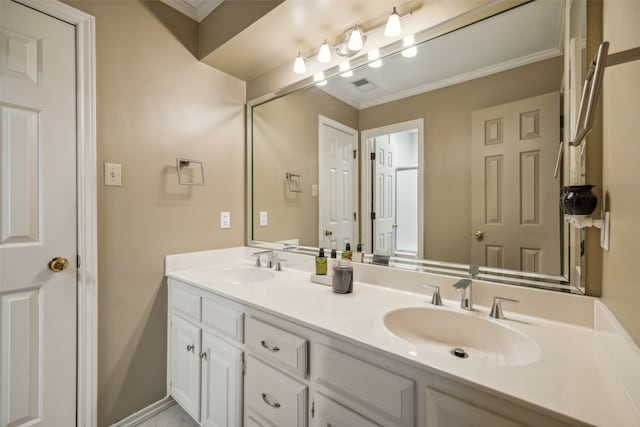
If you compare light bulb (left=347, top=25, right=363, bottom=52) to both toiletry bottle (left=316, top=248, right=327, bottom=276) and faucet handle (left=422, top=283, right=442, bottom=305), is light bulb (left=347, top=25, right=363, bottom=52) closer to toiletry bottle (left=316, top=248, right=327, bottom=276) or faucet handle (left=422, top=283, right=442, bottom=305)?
toiletry bottle (left=316, top=248, right=327, bottom=276)

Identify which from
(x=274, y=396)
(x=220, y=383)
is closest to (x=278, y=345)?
(x=274, y=396)

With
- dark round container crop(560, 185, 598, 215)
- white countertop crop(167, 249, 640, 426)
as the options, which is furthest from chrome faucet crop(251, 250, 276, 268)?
dark round container crop(560, 185, 598, 215)

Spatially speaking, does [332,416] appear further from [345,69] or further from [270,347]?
[345,69]

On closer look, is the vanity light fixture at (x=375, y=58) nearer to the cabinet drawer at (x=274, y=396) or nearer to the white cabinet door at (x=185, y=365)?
the cabinet drawer at (x=274, y=396)

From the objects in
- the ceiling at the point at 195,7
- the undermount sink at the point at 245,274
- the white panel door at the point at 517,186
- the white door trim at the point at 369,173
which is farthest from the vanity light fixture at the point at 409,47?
the undermount sink at the point at 245,274

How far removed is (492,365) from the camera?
26.0 inches

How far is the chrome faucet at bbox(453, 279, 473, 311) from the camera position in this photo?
100 cm

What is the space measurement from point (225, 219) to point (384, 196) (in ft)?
3.73

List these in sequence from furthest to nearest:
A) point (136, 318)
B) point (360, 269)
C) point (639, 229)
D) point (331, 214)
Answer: point (331, 214)
point (136, 318)
point (360, 269)
point (639, 229)

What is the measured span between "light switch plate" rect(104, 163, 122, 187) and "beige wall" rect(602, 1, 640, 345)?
75.5 inches

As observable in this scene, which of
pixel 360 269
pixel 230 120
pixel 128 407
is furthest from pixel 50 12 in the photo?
pixel 128 407

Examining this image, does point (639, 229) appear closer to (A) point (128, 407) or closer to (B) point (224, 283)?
(B) point (224, 283)

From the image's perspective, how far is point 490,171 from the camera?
109 centimetres

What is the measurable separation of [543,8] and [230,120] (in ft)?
5.72
